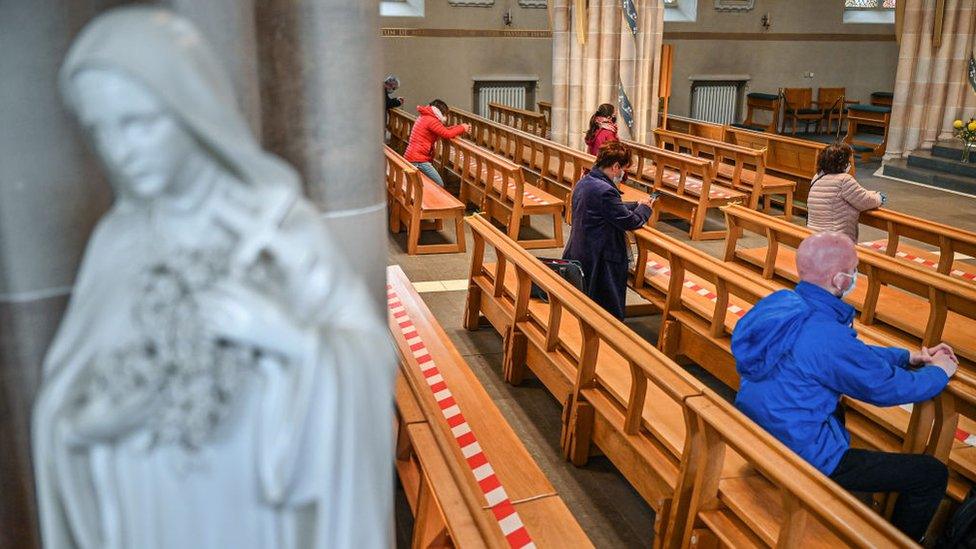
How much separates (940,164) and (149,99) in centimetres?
1360

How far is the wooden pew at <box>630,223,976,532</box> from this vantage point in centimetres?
353

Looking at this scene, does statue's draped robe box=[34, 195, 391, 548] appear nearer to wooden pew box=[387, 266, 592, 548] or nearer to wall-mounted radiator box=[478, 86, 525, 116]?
wooden pew box=[387, 266, 592, 548]

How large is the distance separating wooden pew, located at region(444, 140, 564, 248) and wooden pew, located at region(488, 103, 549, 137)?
12.6ft

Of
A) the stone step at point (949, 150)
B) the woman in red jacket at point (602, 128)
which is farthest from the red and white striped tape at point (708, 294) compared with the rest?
the stone step at point (949, 150)

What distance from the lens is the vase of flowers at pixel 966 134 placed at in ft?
38.4

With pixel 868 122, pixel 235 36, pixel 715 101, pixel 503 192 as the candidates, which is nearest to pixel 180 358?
pixel 235 36

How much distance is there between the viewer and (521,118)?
50.7 feet

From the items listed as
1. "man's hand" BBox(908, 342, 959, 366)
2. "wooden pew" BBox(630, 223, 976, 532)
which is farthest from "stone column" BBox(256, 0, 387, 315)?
"wooden pew" BBox(630, 223, 976, 532)

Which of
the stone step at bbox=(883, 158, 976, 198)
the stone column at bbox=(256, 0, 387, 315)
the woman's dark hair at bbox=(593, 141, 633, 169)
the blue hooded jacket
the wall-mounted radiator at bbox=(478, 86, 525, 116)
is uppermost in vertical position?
the stone column at bbox=(256, 0, 387, 315)

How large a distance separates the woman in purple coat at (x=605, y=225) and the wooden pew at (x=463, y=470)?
1.51 metres

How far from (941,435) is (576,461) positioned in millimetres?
1686

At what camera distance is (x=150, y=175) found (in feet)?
4.06

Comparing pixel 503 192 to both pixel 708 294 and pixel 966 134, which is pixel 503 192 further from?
pixel 966 134

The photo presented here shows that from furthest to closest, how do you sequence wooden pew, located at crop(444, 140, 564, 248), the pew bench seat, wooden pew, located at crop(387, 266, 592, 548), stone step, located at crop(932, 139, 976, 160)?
1. stone step, located at crop(932, 139, 976, 160)
2. the pew bench seat
3. wooden pew, located at crop(444, 140, 564, 248)
4. wooden pew, located at crop(387, 266, 592, 548)
